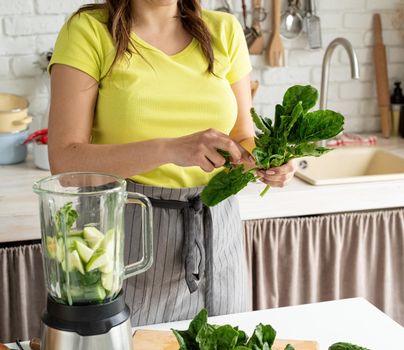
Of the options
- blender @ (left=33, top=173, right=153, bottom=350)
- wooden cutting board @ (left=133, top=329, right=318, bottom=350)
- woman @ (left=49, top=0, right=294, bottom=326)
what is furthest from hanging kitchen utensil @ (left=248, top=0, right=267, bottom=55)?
blender @ (left=33, top=173, right=153, bottom=350)

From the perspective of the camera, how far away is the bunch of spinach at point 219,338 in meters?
1.02

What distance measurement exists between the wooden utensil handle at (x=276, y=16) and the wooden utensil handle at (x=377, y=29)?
16.3 inches

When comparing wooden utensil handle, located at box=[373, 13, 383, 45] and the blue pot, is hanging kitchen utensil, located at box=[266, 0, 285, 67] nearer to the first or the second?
wooden utensil handle, located at box=[373, 13, 383, 45]

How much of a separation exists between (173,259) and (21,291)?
0.71 meters

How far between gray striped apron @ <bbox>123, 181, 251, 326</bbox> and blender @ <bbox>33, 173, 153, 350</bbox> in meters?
0.50

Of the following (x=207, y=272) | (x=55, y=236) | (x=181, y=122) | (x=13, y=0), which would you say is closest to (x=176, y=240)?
(x=207, y=272)

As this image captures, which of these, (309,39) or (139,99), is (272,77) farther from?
(139,99)

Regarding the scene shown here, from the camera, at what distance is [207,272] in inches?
62.6

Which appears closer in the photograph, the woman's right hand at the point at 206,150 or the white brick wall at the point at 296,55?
the woman's right hand at the point at 206,150

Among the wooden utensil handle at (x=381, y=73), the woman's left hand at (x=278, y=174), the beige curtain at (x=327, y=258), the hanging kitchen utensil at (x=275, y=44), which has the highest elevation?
the hanging kitchen utensil at (x=275, y=44)

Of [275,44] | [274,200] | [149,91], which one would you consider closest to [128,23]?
[149,91]

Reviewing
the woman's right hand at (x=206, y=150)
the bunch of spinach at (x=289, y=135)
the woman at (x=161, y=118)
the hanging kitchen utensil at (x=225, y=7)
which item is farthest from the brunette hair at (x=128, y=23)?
the hanging kitchen utensil at (x=225, y=7)

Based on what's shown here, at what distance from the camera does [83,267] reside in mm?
1019

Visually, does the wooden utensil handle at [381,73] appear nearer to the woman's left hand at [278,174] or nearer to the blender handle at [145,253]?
the woman's left hand at [278,174]
